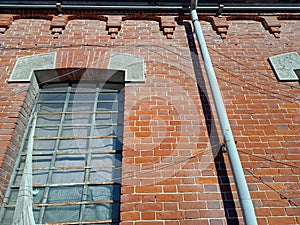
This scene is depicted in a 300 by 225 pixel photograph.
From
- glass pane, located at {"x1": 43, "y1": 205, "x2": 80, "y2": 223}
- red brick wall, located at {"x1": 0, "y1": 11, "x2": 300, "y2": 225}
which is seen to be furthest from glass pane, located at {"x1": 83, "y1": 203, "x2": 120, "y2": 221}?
red brick wall, located at {"x1": 0, "y1": 11, "x2": 300, "y2": 225}

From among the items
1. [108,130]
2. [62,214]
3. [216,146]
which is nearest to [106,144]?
[108,130]

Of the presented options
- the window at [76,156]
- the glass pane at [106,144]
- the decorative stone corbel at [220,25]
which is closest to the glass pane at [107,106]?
the window at [76,156]

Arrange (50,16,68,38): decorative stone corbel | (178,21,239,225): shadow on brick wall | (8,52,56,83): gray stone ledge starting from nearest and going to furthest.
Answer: (178,21,239,225): shadow on brick wall → (8,52,56,83): gray stone ledge → (50,16,68,38): decorative stone corbel

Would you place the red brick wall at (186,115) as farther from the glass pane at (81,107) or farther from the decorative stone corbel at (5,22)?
the glass pane at (81,107)

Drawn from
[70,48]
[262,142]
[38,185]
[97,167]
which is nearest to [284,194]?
[262,142]

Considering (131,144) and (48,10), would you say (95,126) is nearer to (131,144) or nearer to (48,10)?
(131,144)

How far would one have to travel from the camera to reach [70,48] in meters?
4.04

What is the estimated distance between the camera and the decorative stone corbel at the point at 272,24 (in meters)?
4.39

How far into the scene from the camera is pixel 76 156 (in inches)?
127

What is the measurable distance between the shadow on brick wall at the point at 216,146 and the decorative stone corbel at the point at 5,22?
2.89 m

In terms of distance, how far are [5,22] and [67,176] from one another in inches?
112

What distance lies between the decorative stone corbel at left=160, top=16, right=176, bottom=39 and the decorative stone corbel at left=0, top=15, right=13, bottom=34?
96.3 inches

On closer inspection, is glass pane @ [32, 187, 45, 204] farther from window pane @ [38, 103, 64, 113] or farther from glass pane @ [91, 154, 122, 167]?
window pane @ [38, 103, 64, 113]

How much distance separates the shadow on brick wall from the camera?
2586 mm
